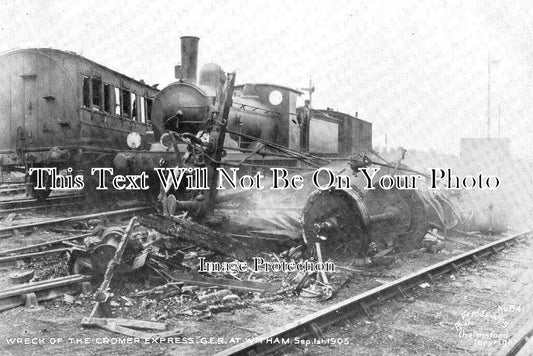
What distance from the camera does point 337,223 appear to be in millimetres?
5895

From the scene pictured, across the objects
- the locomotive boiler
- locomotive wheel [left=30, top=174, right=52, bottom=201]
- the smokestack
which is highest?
the smokestack

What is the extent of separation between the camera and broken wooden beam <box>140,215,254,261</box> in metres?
5.28

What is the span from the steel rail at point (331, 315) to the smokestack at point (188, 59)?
709 cm

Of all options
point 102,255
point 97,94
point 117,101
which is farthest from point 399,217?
point 117,101

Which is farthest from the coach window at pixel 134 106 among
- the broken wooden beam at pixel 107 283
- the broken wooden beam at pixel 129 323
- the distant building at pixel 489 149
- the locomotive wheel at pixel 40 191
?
the broken wooden beam at pixel 129 323

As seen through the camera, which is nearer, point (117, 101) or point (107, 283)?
point (107, 283)

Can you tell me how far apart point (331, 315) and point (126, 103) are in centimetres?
1083

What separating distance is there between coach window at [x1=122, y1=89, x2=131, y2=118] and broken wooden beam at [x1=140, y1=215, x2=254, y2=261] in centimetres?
842

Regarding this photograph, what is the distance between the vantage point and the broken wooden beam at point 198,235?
5.28 metres

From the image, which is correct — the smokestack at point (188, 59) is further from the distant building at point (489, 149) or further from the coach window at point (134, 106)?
the distant building at point (489, 149)

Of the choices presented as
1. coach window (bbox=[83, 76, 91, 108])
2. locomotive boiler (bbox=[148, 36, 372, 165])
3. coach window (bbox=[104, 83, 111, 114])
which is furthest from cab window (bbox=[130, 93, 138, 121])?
coach window (bbox=[83, 76, 91, 108])

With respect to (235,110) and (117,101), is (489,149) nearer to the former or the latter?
(235,110)

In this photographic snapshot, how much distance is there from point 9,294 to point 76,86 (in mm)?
7741

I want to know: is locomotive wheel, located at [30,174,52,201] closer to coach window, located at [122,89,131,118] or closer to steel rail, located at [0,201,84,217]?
steel rail, located at [0,201,84,217]
